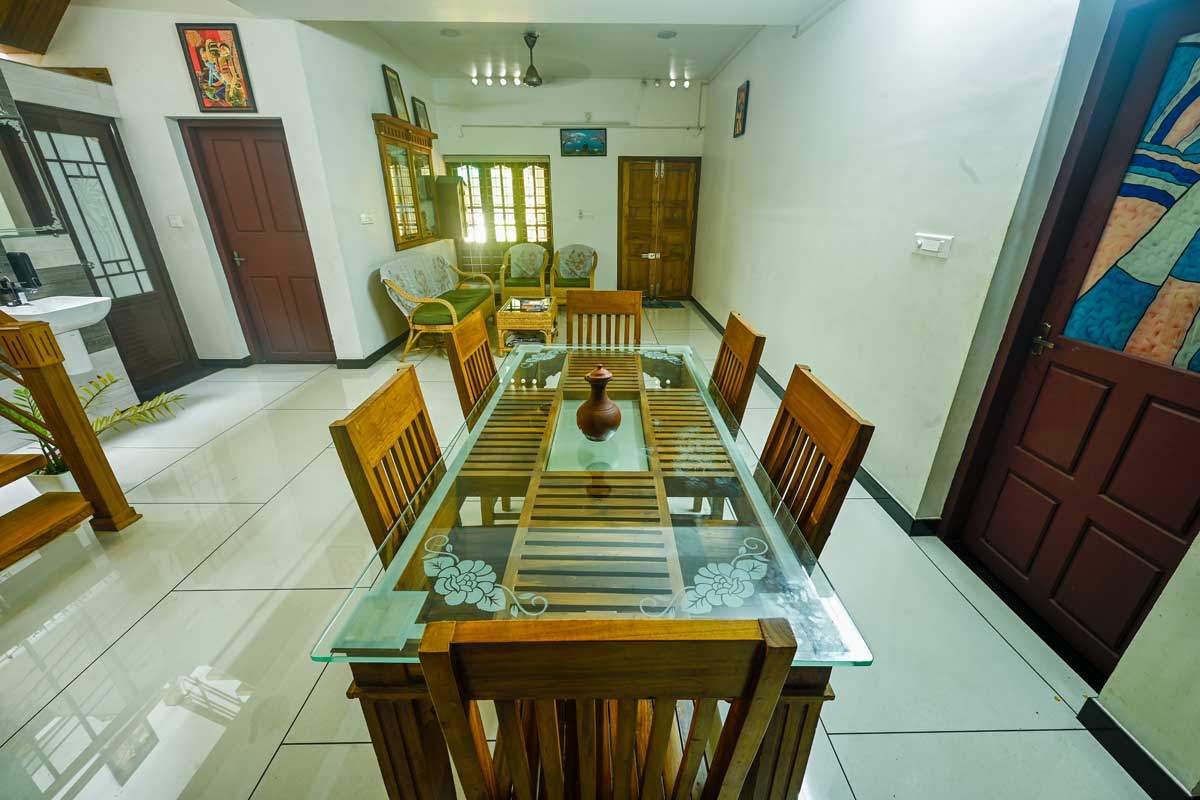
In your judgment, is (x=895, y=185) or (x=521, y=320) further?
(x=521, y=320)

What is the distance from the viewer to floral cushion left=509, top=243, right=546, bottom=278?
248 inches

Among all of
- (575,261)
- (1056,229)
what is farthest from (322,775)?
(575,261)

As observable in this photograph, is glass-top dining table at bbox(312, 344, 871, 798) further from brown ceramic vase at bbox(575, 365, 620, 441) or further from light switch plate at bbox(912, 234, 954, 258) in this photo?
light switch plate at bbox(912, 234, 954, 258)

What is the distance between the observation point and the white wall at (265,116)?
3.33 metres

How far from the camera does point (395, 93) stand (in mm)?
4828

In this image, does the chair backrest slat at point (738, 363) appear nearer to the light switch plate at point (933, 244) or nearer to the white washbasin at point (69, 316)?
the light switch plate at point (933, 244)

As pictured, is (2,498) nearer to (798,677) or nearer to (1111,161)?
(798,677)

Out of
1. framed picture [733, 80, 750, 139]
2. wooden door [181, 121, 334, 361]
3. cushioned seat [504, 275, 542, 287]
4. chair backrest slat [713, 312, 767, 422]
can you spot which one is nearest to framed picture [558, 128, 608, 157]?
cushioned seat [504, 275, 542, 287]

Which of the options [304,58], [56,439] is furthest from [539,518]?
[304,58]

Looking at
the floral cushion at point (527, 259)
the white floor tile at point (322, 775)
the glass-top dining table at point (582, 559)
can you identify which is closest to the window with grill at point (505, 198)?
the floral cushion at point (527, 259)

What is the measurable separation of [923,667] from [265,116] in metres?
5.14

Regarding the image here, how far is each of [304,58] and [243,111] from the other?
631 mm

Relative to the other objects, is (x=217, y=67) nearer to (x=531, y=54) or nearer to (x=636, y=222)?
(x=531, y=54)

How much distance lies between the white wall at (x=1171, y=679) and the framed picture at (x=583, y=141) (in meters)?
6.68
